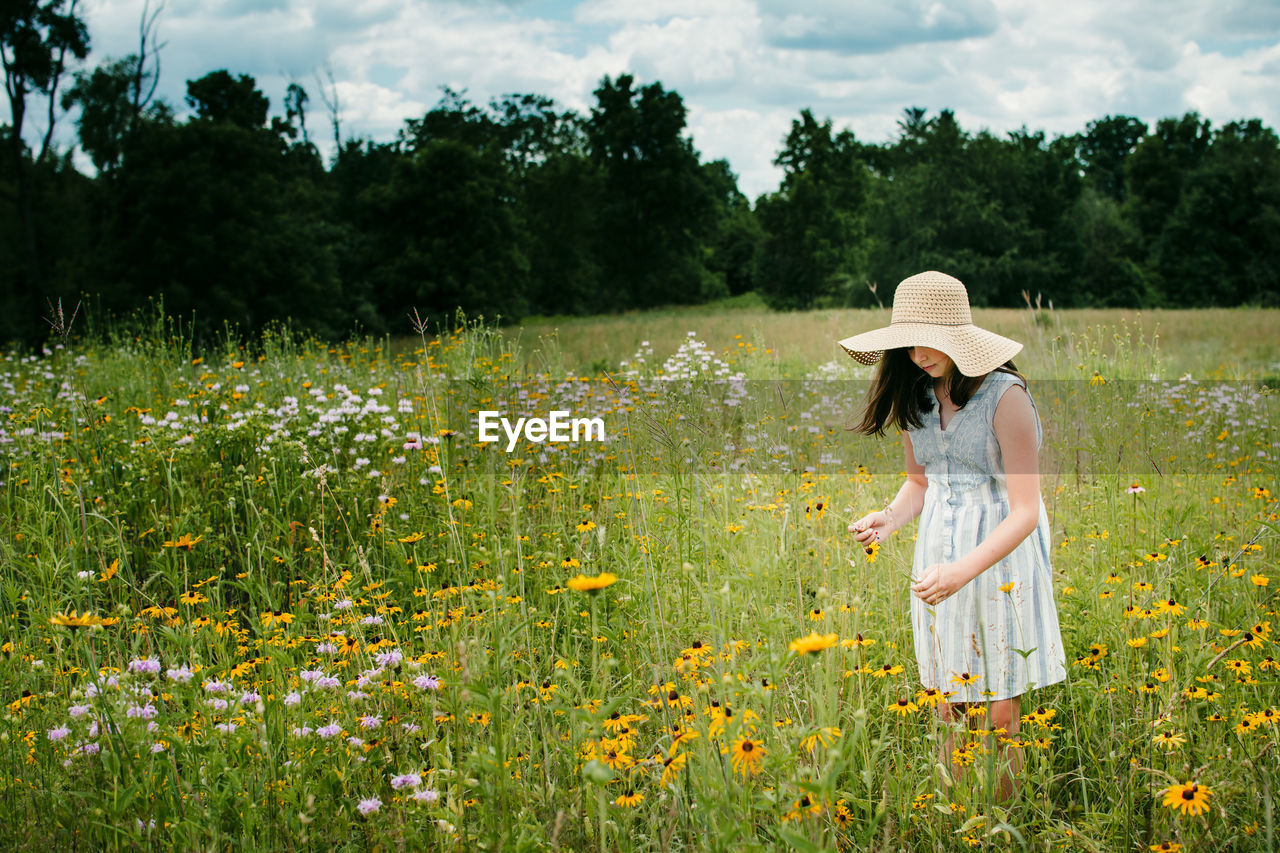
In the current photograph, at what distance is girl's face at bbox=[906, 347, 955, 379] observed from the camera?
2.10 metres

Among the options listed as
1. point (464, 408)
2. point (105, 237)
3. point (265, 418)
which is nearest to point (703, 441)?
point (464, 408)

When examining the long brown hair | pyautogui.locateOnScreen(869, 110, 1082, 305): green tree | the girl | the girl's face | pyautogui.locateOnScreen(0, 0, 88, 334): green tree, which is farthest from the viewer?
pyautogui.locateOnScreen(869, 110, 1082, 305): green tree

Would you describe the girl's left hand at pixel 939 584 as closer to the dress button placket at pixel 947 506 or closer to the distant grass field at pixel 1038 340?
the dress button placket at pixel 947 506

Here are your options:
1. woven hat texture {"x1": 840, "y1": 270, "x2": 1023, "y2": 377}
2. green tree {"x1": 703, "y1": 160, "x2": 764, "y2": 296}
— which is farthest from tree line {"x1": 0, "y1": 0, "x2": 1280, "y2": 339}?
woven hat texture {"x1": 840, "y1": 270, "x2": 1023, "y2": 377}

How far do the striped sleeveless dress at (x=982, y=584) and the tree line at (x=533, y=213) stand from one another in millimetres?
17650

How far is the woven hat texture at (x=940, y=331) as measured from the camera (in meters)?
2.01

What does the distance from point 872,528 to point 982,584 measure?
31 cm

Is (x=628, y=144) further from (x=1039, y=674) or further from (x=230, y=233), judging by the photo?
(x=1039, y=674)

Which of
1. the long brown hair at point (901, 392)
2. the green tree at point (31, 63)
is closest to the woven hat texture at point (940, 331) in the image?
the long brown hair at point (901, 392)

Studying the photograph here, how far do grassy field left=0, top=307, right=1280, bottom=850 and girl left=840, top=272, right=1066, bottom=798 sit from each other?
0.16 m

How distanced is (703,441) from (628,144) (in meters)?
38.4

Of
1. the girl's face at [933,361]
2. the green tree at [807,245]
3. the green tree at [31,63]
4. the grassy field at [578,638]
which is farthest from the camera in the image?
the green tree at [807,245]

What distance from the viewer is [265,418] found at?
4383 mm

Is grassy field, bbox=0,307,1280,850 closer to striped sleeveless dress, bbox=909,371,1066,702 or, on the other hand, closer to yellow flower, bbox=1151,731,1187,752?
yellow flower, bbox=1151,731,1187,752
